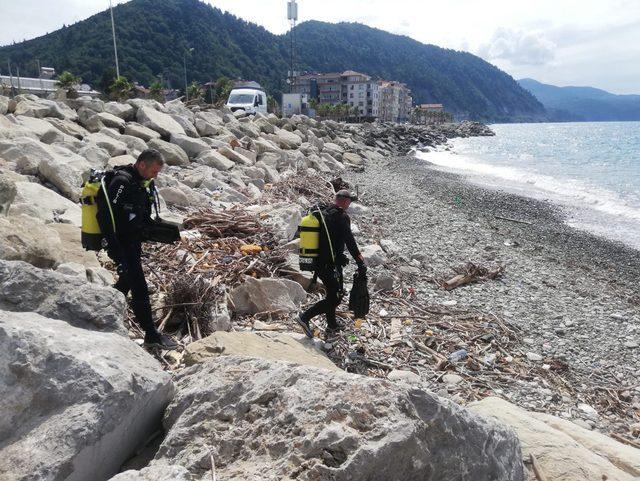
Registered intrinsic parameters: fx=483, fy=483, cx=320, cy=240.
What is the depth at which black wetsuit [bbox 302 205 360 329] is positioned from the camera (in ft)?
18.1

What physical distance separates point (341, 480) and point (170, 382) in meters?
1.19

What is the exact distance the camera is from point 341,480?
79.4 inches

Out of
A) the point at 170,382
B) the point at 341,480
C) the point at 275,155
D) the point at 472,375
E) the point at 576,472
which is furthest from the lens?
the point at 275,155

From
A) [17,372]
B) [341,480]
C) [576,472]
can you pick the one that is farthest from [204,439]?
[576,472]

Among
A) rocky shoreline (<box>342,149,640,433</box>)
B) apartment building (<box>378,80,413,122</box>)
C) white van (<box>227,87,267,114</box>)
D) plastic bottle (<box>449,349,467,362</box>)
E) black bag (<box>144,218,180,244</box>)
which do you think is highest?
apartment building (<box>378,80,413,122</box>)

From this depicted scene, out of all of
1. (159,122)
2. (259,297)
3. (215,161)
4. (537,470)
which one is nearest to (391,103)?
(159,122)

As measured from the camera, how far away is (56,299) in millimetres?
3143

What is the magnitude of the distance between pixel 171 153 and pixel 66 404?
40.5ft

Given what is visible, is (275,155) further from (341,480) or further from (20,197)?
(341,480)

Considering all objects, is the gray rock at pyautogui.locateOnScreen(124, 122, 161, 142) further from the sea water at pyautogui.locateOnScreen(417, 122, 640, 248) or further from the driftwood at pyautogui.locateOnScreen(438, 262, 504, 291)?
the sea water at pyautogui.locateOnScreen(417, 122, 640, 248)

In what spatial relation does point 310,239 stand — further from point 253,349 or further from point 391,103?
point 391,103

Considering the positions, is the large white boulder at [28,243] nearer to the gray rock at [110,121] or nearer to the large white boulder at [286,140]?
the gray rock at [110,121]

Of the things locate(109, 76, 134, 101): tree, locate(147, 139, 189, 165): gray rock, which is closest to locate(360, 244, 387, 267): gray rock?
locate(147, 139, 189, 165): gray rock

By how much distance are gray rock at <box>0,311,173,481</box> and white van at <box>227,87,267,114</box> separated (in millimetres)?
30305
